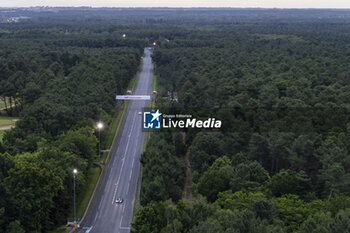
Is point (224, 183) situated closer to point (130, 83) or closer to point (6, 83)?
point (6, 83)

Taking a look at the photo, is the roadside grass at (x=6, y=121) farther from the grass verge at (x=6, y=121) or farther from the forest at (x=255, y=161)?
the forest at (x=255, y=161)

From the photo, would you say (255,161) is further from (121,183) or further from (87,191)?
(87,191)

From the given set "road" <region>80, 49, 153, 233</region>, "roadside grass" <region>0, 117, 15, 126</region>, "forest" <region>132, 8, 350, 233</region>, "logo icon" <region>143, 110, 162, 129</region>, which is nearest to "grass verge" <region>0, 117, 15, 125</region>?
"roadside grass" <region>0, 117, 15, 126</region>

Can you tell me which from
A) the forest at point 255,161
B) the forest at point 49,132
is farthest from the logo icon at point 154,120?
the forest at point 49,132

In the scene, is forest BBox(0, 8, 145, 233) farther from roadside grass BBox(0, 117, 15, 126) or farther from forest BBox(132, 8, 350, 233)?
forest BBox(132, 8, 350, 233)

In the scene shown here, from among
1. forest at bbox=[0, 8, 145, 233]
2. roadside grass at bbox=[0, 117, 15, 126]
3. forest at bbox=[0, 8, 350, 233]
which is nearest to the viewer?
forest at bbox=[0, 8, 350, 233]

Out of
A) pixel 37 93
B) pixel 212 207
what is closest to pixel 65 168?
pixel 212 207
